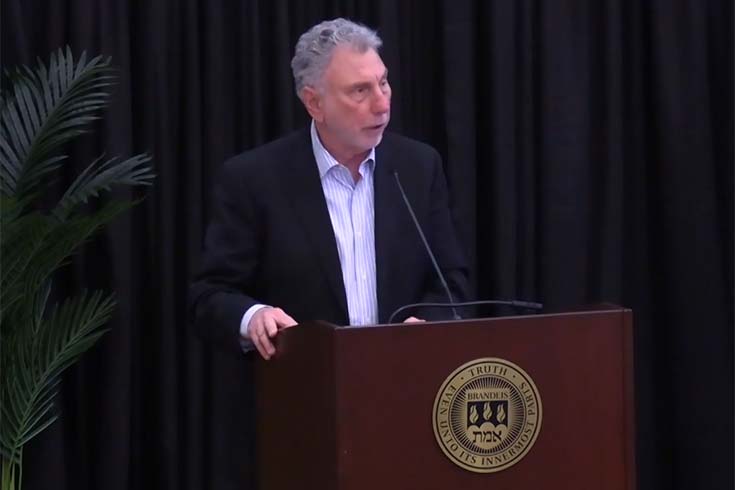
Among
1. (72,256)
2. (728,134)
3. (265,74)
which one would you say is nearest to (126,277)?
(72,256)

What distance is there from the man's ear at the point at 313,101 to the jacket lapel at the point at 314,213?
3.6 inches

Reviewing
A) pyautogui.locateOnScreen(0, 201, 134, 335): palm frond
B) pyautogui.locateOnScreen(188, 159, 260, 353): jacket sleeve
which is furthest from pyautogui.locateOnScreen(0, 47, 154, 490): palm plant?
pyautogui.locateOnScreen(188, 159, 260, 353): jacket sleeve

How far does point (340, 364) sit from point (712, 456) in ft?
7.53

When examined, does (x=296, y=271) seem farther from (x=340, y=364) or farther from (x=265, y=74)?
(x=265, y=74)

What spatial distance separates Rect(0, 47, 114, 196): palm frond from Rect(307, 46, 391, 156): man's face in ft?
2.65

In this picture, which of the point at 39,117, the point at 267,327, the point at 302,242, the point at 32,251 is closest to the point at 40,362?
the point at 32,251

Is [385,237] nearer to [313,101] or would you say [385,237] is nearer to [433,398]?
[313,101]

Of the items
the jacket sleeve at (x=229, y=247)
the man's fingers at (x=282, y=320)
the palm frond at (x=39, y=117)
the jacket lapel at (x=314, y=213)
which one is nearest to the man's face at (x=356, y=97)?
the jacket lapel at (x=314, y=213)

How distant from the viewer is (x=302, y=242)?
275 centimetres

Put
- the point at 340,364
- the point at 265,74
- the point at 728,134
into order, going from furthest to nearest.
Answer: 1. the point at 728,134
2. the point at 265,74
3. the point at 340,364

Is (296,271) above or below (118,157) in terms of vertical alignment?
below

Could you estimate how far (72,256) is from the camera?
3.58m

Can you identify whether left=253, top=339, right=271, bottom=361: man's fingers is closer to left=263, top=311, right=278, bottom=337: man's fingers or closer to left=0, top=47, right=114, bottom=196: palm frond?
left=263, top=311, right=278, bottom=337: man's fingers

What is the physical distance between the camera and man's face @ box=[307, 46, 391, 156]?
8.98ft
